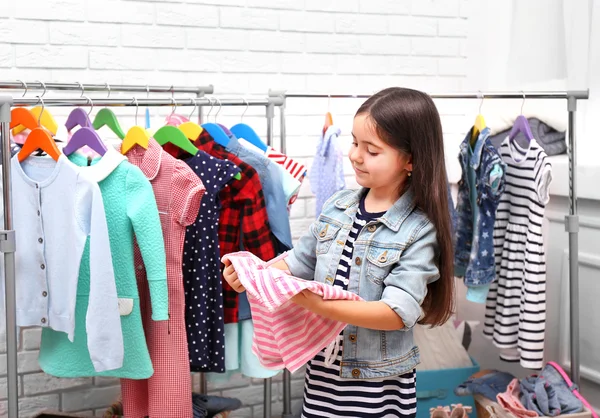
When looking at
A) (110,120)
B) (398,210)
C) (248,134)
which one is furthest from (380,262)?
(110,120)

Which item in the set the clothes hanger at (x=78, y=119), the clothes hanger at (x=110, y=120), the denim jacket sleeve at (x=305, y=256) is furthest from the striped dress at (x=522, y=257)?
the clothes hanger at (x=78, y=119)

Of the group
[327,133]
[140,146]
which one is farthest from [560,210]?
[140,146]

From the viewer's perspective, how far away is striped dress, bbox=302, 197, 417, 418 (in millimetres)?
1784

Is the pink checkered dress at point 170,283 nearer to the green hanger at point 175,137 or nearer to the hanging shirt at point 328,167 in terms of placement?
the green hanger at point 175,137

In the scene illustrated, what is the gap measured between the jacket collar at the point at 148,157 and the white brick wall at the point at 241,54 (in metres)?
→ 0.74

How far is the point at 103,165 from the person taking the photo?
2166 mm

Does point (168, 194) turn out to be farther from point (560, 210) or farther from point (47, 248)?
point (560, 210)

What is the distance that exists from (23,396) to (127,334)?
1.02m

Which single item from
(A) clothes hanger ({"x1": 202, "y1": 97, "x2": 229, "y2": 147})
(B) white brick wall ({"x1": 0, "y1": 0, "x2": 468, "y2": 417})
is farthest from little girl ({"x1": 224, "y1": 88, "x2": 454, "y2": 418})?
(B) white brick wall ({"x1": 0, "y1": 0, "x2": 468, "y2": 417})

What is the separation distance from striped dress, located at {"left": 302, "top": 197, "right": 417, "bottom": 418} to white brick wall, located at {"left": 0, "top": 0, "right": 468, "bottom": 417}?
4.99 ft

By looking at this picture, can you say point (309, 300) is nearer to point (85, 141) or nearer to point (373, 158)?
point (373, 158)

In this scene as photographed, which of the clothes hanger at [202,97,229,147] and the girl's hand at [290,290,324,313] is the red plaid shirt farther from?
the girl's hand at [290,290,324,313]

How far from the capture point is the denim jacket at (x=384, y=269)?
171cm

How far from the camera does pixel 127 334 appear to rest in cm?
220
